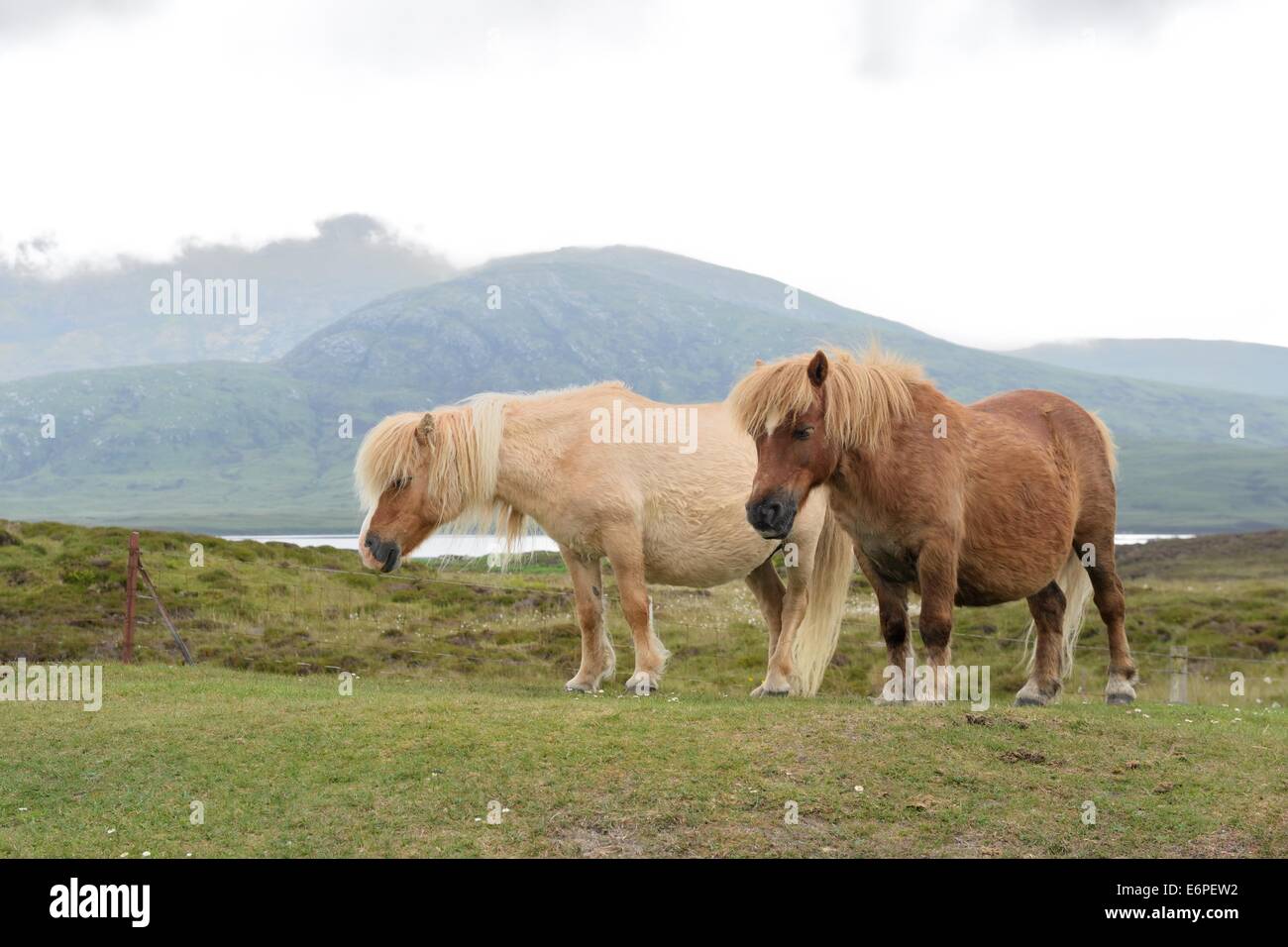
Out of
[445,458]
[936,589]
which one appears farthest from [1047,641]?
[445,458]

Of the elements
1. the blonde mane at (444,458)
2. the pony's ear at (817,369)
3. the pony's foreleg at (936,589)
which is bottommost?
the pony's foreleg at (936,589)

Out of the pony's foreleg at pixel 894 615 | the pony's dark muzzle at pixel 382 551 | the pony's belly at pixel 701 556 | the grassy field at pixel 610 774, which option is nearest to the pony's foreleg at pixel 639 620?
the grassy field at pixel 610 774

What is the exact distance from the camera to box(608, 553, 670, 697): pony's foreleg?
12734 millimetres

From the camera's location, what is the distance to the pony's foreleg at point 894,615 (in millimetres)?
10984

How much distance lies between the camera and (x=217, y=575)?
97.1ft

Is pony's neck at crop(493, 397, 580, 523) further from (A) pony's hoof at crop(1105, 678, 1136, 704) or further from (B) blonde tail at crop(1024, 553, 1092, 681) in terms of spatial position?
(A) pony's hoof at crop(1105, 678, 1136, 704)

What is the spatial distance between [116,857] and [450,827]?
2.32 metres

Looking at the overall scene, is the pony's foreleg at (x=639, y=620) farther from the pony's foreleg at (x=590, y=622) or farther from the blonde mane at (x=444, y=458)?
the blonde mane at (x=444, y=458)

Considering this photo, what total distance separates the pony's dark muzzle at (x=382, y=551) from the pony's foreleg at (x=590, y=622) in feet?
6.09

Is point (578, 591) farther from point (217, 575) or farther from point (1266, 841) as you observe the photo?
point (217, 575)

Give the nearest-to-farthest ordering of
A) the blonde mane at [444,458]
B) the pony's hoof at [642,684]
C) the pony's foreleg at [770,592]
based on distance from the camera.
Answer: the pony's hoof at [642,684] → the blonde mane at [444,458] → the pony's foreleg at [770,592]

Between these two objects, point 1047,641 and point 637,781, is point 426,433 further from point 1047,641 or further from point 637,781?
point 1047,641

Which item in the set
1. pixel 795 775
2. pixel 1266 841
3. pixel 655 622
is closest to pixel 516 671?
pixel 655 622

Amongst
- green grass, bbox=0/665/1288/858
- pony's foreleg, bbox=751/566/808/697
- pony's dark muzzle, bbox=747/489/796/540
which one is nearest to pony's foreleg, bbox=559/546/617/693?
green grass, bbox=0/665/1288/858
